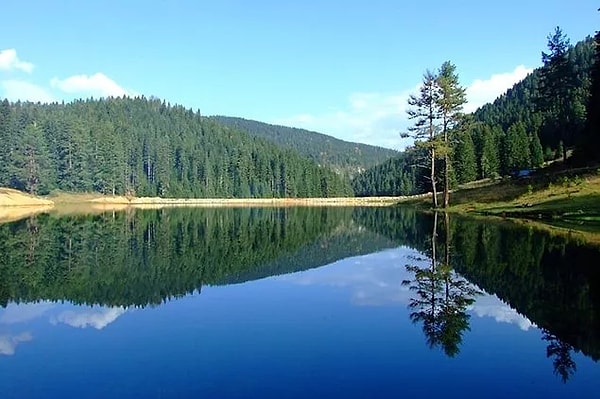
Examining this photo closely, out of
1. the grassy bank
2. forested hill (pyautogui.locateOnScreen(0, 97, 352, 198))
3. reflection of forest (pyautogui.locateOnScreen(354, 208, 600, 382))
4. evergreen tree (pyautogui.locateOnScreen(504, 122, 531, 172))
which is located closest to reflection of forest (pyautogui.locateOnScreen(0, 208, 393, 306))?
reflection of forest (pyautogui.locateOnScreen(354, 208, 600, 382))

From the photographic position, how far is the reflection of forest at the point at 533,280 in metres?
13.4

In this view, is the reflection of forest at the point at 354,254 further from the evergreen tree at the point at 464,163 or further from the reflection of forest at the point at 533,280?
the evergreen tree at the point at 464,163

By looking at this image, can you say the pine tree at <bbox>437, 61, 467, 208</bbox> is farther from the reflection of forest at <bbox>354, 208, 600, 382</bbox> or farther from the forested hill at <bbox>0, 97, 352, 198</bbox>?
the forested hill at <bbox>0, 97, 352, 198</bbox>

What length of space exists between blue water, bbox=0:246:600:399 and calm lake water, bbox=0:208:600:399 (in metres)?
0.05

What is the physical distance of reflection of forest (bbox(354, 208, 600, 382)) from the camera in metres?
13.4

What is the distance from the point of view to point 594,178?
55531 mm

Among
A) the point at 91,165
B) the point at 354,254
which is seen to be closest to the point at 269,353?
the point at 354,254

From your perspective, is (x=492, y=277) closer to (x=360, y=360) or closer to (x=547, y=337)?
(x=547, y=337)

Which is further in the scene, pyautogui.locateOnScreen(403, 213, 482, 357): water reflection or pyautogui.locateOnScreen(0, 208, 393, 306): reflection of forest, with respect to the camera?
pyautogui.locateOnScreen(0, 208, 393, 306): reflection of forest

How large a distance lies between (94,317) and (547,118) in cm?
13914

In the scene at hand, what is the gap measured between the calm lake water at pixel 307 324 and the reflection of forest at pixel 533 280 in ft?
0.28

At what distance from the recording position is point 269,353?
12602mm

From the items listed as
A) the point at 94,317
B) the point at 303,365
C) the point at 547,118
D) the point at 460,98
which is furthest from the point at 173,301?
the point at 547,118

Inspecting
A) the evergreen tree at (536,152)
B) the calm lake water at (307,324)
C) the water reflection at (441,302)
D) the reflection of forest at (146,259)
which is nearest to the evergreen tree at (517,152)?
the evergreen tree at (536,152)
